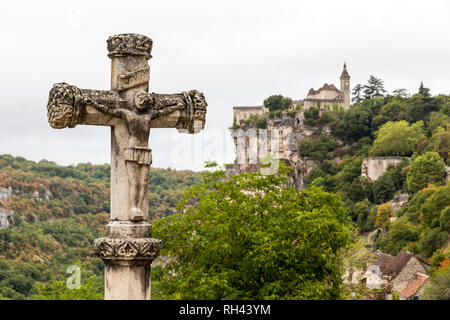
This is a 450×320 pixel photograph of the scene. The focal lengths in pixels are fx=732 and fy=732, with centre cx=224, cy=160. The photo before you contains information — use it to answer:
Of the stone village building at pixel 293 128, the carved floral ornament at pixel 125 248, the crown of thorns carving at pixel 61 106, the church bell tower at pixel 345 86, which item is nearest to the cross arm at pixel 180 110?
the crown of thorns carving at pixel 61 106

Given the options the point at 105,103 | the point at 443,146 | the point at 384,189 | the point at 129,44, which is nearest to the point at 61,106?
the point at 105,103

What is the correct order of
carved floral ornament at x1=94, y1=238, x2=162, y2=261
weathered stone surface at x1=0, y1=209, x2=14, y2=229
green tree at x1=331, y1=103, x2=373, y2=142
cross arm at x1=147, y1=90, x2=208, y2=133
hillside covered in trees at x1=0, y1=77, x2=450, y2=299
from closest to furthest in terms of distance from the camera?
1. carved floral ornament at x1=94, y1=238, x2=162, y2=261
2. cross arm at x1=147, y1=90, x2=208, y2=133
3. hillside covered in trees at x1=0, y1=77, x2=450, y2=299
4. weathered stone surface at x1=0, y1=209, x2=14, y2=229
5. green tree at x1=331, y1=103, x2=373, y2=142

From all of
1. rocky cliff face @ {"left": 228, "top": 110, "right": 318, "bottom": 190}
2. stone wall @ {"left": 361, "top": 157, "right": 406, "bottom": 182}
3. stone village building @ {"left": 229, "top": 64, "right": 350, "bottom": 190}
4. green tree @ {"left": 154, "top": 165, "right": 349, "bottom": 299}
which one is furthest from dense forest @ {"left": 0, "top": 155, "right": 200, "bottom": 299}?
rocky cliff face @ {"left": 228, "top": 110, "right": 318, "bottom": 190}

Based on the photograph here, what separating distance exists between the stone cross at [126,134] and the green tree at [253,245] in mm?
11992

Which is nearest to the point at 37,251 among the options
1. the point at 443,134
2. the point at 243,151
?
the point at 443,134

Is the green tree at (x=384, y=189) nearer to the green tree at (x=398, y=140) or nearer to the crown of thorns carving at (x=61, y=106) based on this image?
the green tree at (x=398, y=140)

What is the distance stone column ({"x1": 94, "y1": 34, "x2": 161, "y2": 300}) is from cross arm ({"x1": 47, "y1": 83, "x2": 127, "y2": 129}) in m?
0.11

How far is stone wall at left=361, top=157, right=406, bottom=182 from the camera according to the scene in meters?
123

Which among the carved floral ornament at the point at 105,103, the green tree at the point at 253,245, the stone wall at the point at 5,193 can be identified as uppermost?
the carved floral ornament at the point at 105,103

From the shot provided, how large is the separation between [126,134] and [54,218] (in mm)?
74810

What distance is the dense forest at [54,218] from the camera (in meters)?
53.3

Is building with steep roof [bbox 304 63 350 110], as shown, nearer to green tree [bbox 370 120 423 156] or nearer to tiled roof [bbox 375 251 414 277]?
green tree [bbox 370 120 423 156]

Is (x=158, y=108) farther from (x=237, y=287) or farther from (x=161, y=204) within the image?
(x=161, y=204)

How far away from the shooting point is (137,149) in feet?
21.3
